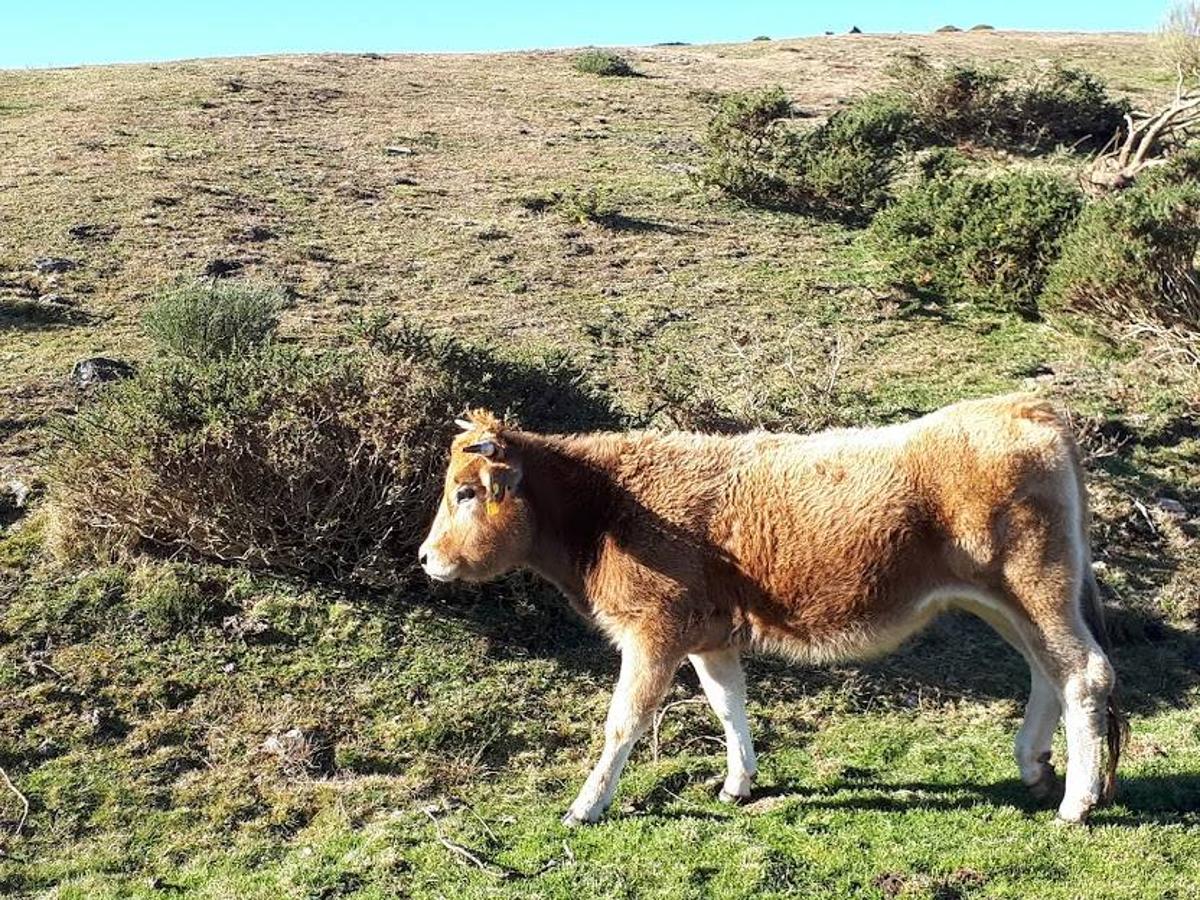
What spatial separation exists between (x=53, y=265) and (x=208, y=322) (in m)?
6.06

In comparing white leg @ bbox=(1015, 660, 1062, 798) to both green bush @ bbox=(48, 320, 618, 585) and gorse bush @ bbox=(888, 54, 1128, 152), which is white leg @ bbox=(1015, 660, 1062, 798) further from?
gorse bush @ bbox=(888, 54, 1128, 152)

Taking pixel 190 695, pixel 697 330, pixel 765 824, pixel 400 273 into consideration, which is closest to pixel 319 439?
pixel 190 695

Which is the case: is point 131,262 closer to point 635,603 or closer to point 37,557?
point 37,557

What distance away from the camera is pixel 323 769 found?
754cm

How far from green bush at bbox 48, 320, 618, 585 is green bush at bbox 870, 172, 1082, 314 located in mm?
9960

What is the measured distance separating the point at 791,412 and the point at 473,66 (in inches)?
1222

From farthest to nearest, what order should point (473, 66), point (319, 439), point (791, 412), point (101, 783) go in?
point (473, 66) < point (791, 412) < point (319, 439) < point (101, 783)

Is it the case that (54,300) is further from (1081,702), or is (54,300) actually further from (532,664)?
(1081,702)

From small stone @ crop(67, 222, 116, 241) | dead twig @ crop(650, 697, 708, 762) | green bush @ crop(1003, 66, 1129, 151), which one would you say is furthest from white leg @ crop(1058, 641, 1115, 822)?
green bush @ crop(1003, 66, 1129, 151)

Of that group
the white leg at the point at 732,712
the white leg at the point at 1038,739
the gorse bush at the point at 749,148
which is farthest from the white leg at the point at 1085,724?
the gorse bush at the point at 749,148

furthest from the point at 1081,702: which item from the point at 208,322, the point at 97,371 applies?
the point at 97,371

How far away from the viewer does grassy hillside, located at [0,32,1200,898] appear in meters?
6.26

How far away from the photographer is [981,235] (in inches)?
638

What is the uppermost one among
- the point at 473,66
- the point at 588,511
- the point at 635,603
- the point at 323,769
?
the point at 473,66
